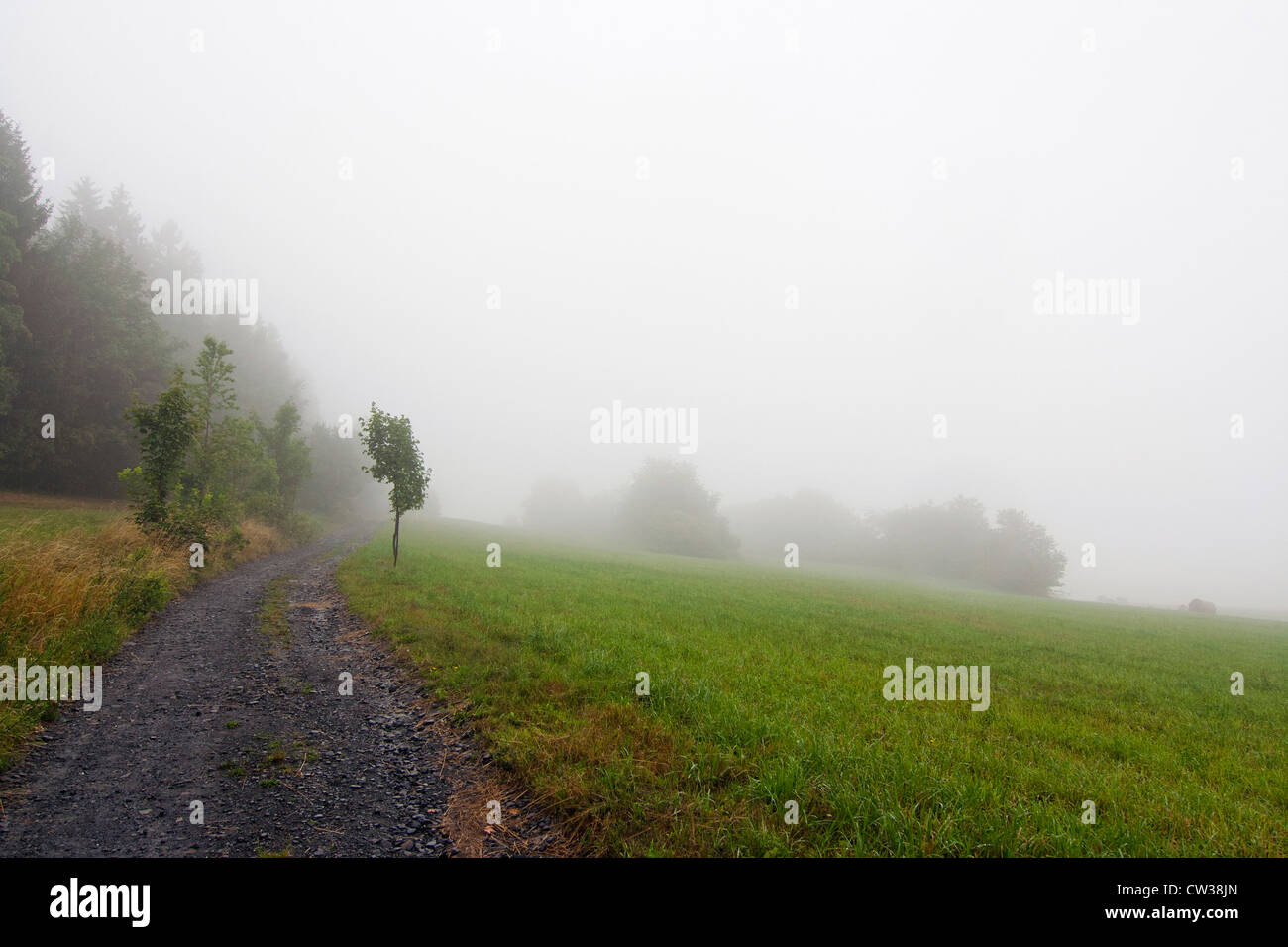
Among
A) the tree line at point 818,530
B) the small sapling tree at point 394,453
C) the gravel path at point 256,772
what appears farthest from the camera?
the tree line at point 818,530

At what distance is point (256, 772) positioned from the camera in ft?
19.7

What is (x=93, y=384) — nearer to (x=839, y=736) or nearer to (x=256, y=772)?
(x=256, y=772)

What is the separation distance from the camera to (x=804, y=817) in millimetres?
4941

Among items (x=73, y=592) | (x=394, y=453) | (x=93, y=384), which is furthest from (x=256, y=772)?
(x=93, y=384)

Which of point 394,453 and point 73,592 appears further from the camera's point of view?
point 394,453

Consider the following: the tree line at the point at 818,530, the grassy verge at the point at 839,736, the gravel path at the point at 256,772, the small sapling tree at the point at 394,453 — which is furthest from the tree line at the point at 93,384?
the tree line at the point at 818,530

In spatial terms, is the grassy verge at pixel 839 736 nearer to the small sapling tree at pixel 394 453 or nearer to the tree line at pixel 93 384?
the small sapling tree at pixel 394 453

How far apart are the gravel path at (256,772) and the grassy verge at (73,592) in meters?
0.44

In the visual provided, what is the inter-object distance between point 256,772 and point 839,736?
759 cm

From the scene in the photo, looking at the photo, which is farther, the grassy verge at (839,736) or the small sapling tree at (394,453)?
the small sapling tree at (394,453)

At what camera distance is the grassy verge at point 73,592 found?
26.6ft

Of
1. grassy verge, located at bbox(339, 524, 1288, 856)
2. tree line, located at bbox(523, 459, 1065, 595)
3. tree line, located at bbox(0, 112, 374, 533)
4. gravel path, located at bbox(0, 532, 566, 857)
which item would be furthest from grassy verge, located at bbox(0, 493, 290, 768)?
tree line, located at bbox(523, 459, 1065, 595)
